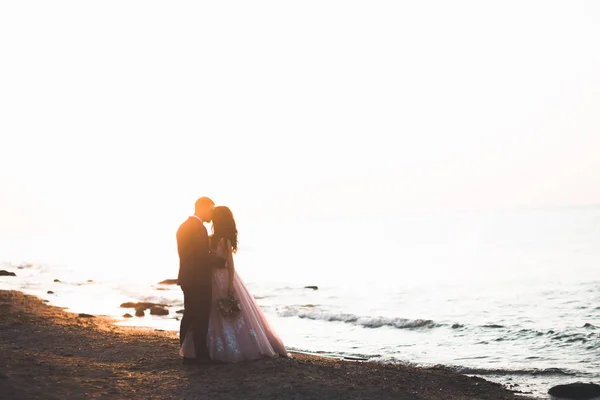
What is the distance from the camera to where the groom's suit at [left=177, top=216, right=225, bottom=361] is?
1033 cm

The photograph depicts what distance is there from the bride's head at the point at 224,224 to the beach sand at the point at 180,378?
7.19 feet

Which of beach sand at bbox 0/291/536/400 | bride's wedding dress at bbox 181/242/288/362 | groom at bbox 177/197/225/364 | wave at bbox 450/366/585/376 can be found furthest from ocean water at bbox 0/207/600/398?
groom at bbox 177/197/225/364

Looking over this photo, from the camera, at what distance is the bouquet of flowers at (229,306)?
10.6m

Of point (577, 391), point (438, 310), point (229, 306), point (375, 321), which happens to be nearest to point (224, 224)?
point (229, 306)

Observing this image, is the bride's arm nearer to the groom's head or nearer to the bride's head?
the bride's head

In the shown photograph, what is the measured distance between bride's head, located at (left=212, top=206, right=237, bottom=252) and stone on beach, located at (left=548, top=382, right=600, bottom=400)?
662cm

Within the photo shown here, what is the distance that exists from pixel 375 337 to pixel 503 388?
27.0 feet

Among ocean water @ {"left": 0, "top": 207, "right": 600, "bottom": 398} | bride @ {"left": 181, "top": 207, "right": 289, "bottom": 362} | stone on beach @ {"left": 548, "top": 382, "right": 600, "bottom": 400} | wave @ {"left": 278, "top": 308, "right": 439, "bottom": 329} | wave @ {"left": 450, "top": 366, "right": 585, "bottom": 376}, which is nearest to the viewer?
bride @ {"left": 181, "top": 207, "right": 289, "bottom": 362}

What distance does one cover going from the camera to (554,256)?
210ft

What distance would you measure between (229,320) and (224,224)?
1.70 metres

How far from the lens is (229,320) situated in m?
10.7

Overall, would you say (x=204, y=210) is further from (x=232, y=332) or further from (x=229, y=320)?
(x=232, y=332)

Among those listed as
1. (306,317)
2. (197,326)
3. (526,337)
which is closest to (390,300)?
(306,317)

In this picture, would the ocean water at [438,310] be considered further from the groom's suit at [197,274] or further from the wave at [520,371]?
the groom's suit at [197,274]
